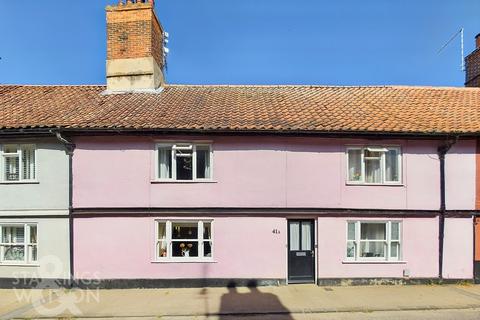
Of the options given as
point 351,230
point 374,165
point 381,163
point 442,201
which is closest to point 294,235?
point 351,230

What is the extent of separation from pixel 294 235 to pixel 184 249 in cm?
322

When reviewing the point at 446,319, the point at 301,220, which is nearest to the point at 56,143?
the point at 301,220

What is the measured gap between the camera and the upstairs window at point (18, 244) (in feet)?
40.3

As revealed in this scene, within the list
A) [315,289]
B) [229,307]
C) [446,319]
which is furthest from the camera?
[315,289]

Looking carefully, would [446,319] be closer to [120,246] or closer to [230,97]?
[120,246]

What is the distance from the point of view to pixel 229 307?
984cm

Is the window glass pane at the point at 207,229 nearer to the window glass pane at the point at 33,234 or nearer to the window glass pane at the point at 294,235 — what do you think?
the window glass pane at the point at 294,235

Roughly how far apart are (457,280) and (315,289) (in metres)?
4.24

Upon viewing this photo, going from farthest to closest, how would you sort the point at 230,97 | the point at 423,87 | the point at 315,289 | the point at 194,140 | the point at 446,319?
the point at 423,87
the point at 230,97
the point at 194,140
the point at 315,289
the point at 446,319

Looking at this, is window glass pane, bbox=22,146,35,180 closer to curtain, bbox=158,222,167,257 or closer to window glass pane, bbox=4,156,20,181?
window glass pane, bbox=4,156,20,181

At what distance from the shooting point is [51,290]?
11.8 m

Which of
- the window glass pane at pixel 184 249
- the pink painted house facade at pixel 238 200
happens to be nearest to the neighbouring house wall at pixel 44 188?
the pink painted house facade at pixel 238 200

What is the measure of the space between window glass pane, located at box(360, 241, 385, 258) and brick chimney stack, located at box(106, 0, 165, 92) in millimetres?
9146

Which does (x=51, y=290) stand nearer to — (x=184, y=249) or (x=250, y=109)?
(x=184, y=249)
